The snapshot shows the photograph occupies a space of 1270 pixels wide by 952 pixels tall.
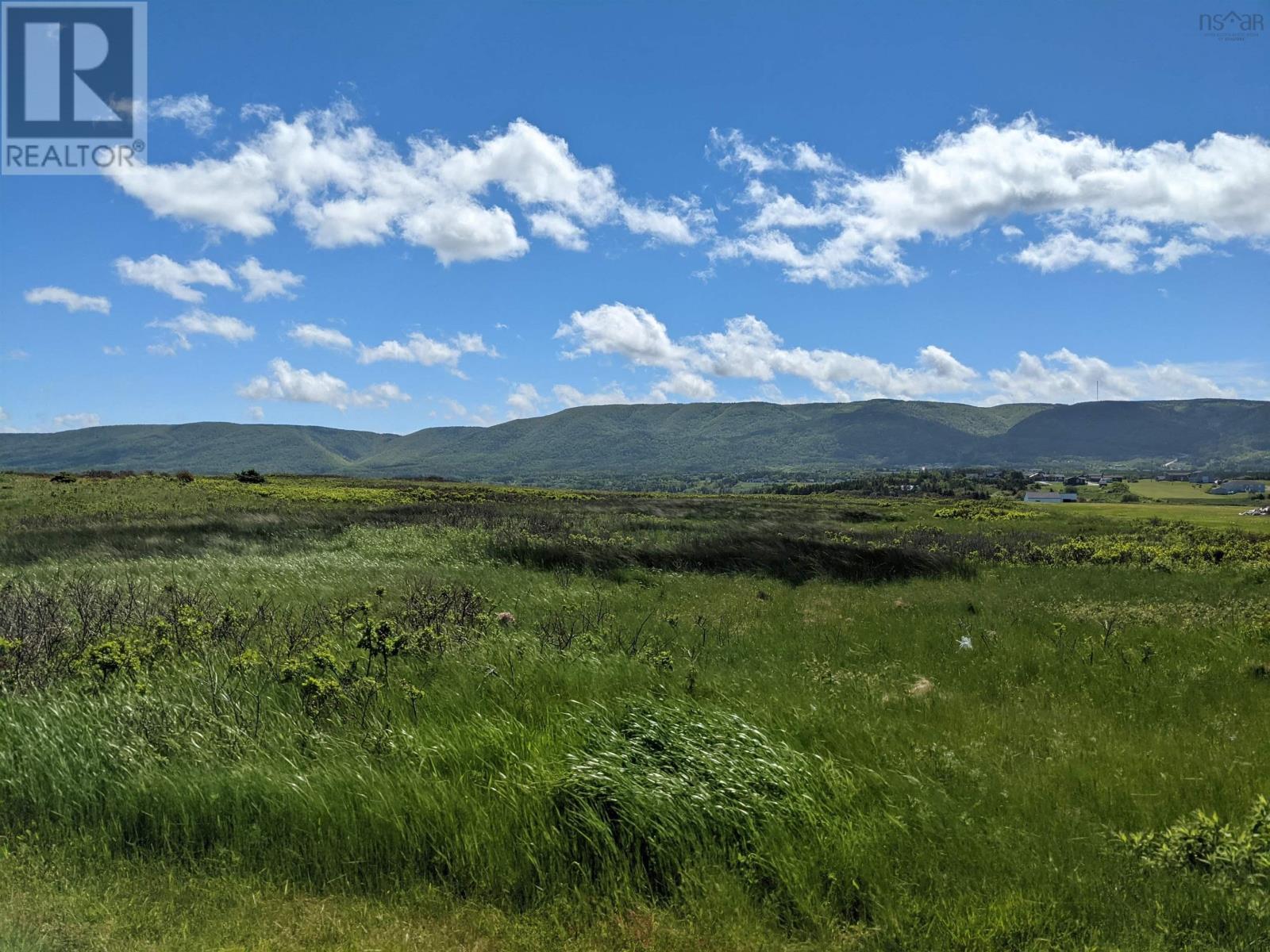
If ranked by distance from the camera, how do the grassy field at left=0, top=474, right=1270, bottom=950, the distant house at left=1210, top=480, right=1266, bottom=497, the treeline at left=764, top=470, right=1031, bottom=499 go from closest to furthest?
the grassy field at left=0, top=474, right=1270, bottom=950, the distant house at left=1210, top=480, right=1266, bottom=497, the treeline at left=764, top=470, right=1031, bottom=499

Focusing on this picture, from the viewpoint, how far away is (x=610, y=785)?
5.13m

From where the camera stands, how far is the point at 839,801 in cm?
511

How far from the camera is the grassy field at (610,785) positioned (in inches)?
166

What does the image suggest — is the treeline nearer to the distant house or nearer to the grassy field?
the distant house

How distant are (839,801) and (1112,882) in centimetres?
177

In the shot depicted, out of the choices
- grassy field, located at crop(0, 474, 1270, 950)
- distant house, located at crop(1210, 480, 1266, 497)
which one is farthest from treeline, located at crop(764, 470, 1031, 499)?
grassy field, located at crop(0, 474, 1270, 950)

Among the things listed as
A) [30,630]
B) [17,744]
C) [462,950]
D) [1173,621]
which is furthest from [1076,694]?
[30,630]

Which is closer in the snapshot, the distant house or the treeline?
the distant house

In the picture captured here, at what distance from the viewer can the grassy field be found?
4.22 meters

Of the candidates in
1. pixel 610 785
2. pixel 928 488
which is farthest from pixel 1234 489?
pixel 610 785

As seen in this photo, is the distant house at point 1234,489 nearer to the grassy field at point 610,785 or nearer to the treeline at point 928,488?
the treeline at point 928,488

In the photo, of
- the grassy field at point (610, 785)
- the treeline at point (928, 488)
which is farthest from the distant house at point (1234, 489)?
the grassy field at point (610, 785)

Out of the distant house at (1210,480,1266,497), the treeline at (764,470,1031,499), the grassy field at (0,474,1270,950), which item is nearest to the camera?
the grassy field at (0,474,1270,950)

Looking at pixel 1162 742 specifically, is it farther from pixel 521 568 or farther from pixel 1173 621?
pixel 521 568
